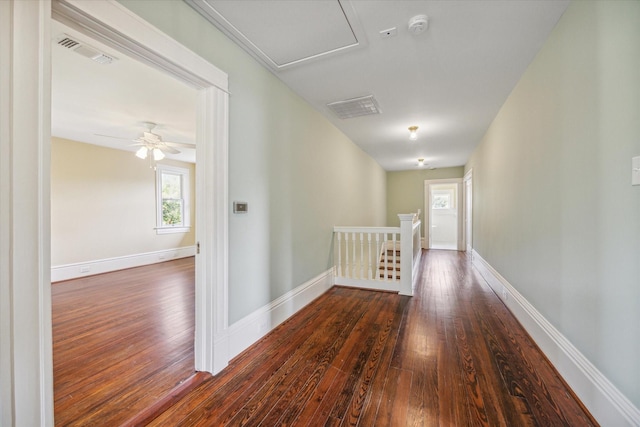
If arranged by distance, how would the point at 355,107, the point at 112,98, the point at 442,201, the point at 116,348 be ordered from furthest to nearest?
1. the point at 442,201
2. the point at 355,107
3. the point at 112,98
4. the point at 116,348

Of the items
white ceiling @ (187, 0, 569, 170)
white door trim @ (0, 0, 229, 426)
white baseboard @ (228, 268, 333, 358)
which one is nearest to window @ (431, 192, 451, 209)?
white ceiling @ (187, 0, 569, 170)

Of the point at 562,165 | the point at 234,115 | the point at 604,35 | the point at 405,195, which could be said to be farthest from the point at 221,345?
the point at 405,195

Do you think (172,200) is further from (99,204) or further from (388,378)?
(388,378)

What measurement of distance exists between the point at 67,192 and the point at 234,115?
4450 millimetres

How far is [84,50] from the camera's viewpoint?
6.46 feet

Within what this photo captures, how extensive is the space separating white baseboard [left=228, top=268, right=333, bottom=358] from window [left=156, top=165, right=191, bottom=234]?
454 centimetres

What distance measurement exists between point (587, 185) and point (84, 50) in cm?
360

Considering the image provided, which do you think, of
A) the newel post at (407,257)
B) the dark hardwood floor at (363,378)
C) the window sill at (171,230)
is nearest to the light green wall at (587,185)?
the dark hardwood floor at (363,378)

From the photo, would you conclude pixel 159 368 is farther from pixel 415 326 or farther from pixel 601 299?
pixel 601 299

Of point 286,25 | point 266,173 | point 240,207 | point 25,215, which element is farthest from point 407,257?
point 25,215

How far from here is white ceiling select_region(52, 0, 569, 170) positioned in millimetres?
1677

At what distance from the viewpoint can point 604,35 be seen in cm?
131

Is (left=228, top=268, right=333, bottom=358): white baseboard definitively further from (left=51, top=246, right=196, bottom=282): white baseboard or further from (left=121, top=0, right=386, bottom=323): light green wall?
(left=51, top=246, right=196, bottom=282): white baseboard

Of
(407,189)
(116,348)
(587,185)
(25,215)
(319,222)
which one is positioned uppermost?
(407,189)
